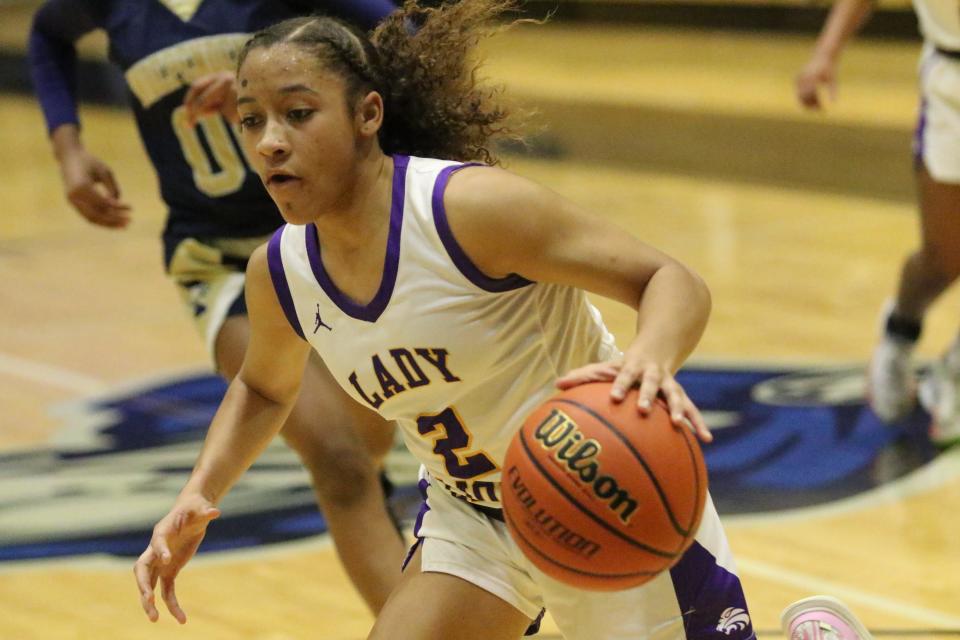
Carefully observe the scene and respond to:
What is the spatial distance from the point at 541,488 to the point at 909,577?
7.56 feet

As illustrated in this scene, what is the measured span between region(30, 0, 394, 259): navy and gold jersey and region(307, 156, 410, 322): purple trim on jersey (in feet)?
3.78

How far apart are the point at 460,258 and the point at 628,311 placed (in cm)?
474

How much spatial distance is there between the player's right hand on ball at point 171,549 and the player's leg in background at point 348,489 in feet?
2.23

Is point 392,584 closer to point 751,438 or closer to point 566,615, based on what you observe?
point 566,615

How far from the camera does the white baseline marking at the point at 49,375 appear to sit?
6512 millimetres

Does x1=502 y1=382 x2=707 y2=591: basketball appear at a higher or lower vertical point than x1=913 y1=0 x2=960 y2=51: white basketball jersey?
higher

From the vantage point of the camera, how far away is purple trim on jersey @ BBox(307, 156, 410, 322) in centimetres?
265

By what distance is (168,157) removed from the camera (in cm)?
390

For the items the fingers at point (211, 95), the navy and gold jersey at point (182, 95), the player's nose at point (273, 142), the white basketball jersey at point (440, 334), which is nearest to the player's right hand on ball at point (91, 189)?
the navy and gold jersey at point (182, 95)

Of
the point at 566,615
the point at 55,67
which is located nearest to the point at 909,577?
the point at 566,615

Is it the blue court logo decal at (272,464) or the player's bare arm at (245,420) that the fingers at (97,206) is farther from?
the player's bare arm at (245,420)

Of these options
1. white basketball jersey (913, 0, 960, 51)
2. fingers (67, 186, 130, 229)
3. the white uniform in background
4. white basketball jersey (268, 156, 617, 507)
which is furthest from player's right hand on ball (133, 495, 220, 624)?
white basketball jersey (913, 0, 960, 51)

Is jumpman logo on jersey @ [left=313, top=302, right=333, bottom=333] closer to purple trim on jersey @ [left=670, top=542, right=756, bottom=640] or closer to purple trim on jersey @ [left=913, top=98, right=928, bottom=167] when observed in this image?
purple trim on jersey @ [left=670, top=542, right=756, bottom=640]

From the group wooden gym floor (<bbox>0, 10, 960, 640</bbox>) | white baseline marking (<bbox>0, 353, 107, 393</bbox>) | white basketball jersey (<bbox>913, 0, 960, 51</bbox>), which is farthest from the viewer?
white baseline marking (<bbox>0, 353, 107, 393</bbox>)
